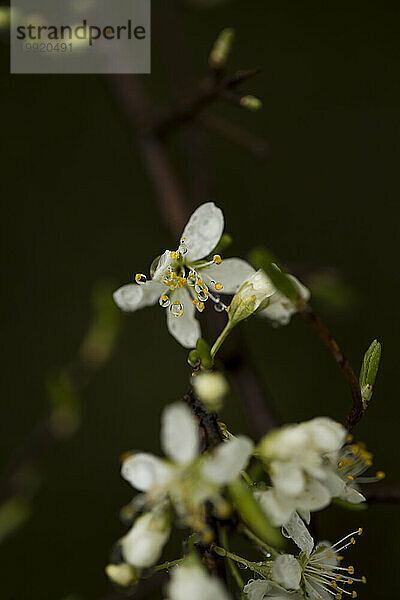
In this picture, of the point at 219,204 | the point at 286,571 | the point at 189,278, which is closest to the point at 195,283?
the point at 189,278

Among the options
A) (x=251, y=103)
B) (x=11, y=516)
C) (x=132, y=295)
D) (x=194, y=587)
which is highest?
(x=251, y=103)

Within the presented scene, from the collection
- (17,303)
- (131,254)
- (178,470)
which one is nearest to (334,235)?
(131,254)

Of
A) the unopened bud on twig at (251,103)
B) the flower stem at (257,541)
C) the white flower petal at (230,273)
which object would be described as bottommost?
the flower stem at (257,541)

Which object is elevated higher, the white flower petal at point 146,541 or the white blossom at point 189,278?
the white blossom at point 189,278

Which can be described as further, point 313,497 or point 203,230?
point 203,230

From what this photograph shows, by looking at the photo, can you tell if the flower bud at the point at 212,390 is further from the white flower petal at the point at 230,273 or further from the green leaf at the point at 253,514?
the white flower petal at the point at 230,273

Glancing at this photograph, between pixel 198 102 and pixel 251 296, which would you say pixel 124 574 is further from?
pixel 198 102

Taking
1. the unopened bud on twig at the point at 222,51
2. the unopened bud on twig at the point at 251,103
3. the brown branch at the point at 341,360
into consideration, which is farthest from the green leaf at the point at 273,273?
the unopened bud on twig at the point at 222,51
